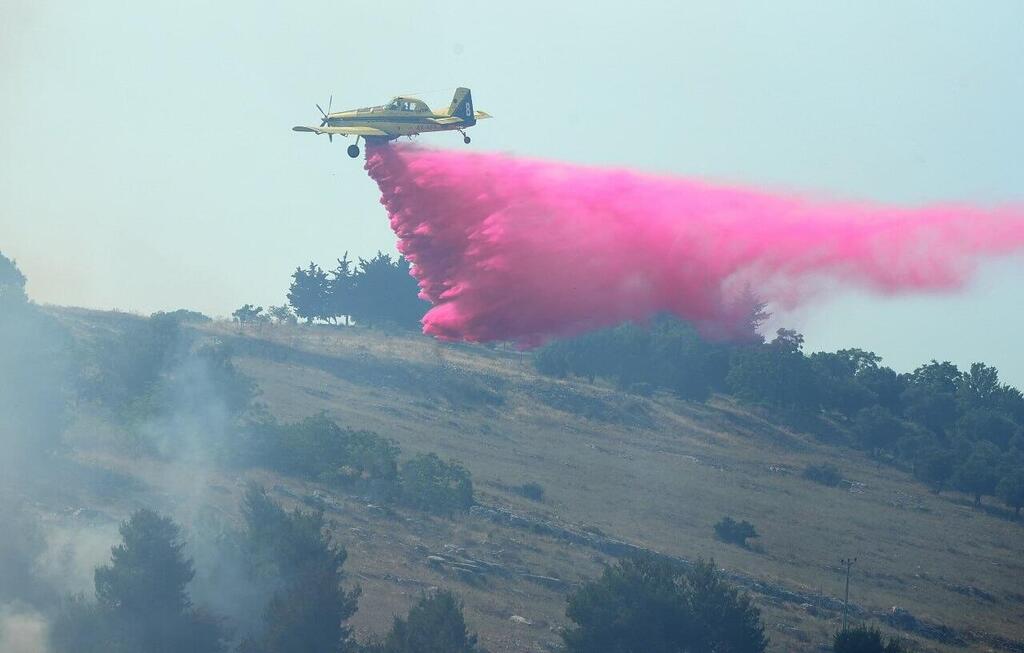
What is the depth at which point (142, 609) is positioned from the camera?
70.6 m

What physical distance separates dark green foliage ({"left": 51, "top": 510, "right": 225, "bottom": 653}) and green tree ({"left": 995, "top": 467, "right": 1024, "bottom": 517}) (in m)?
75.6

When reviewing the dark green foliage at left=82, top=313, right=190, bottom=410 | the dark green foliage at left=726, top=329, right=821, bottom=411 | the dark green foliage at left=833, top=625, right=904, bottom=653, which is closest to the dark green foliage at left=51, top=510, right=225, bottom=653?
the dark green foliage at left=833, top=625, right=904, bottom=653

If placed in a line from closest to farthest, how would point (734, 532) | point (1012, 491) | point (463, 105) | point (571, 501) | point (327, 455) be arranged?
point (463, 105), point (327, 455), point (734, 532), point (571, 501), point (1012, 491)

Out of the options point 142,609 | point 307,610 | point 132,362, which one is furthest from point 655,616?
point 132,362

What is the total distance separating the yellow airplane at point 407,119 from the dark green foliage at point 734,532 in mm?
42582

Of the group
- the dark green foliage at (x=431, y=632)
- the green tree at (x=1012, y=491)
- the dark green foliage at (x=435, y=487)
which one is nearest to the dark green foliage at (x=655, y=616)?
the dark green foliage at (x=431, y=632)

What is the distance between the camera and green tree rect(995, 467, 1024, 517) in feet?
400

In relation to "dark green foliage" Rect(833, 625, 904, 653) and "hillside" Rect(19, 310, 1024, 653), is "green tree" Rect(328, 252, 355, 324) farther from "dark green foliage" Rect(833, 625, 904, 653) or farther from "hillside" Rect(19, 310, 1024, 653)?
"dark green foliage" Rect(833, 625, 904, 653)

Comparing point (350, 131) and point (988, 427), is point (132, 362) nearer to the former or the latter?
point (350, 131)

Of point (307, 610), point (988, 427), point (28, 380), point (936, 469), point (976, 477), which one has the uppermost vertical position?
point (988, 427)

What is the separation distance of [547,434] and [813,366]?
130 feet

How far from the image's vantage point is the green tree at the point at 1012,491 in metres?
122

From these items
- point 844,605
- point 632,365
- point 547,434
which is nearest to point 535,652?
point 844,605

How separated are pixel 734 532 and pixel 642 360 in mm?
37275
